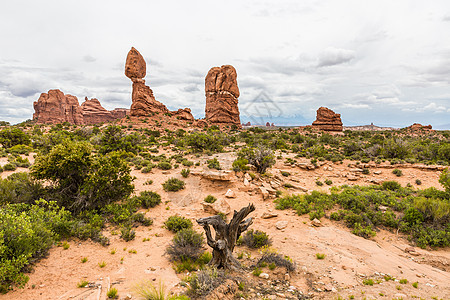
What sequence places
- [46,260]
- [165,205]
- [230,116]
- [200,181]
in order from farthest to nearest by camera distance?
[230,116], [200,181], [165,205], [46,260]

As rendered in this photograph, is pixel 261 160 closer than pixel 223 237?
No

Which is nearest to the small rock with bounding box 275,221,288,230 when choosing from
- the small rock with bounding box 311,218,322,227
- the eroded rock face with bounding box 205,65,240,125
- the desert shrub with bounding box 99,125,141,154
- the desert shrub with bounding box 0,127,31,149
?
the small rock with bounding box 311,218,322,227

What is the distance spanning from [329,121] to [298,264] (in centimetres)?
5084

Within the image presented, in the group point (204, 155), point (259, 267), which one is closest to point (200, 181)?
point (204, 155)

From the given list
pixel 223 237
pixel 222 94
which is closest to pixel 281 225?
pixel 223 237

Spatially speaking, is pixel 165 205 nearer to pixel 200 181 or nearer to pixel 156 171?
pixel 200 181

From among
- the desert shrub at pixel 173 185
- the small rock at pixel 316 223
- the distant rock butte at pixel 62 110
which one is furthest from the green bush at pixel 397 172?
the distant rock butte at pixel 62 110

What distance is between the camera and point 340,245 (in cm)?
770

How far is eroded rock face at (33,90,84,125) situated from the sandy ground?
268ft

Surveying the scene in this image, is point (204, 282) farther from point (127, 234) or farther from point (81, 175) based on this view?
point (81, 175)

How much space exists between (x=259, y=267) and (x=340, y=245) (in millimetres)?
3692

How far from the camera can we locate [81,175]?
9320 millimetres

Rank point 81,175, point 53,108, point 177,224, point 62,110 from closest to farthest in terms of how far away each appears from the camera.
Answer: point 177,224
point 81,175
point 53,108
point 62,110

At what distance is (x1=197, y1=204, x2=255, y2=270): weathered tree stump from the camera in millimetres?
5507
